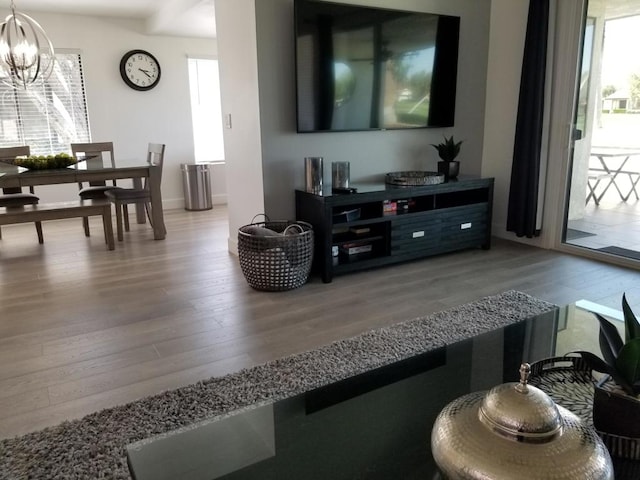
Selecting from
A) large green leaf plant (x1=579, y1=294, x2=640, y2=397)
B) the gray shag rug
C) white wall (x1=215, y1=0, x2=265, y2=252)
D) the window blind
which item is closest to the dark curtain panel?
the gray shag rug

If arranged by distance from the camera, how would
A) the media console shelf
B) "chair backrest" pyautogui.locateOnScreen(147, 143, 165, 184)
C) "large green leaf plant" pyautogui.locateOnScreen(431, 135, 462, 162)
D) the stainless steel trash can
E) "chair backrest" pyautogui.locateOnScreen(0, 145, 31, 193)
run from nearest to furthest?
the media console shelf < "large green leaf plant" pyautogui.locateOnScreen(431, 135, 462, 162) < "chair backrest" pyautogui.locateOnScreen(147, 143, 165, 184) < "chair backrest" pyautogui.locateOnScreen(0, 145, 31, 193) < the stainless steel trash can

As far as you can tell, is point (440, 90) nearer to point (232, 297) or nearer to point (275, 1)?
point (275, 1)

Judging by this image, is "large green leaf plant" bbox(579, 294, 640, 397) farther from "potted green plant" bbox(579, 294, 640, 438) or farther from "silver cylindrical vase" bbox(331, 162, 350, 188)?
"silver cylindrical vase" bbox(331, 162, 350, 188)

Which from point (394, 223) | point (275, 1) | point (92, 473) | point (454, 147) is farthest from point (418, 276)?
point (92, 473)

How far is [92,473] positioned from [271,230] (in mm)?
2083

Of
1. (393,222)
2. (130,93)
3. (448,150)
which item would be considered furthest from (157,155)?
(448,150)

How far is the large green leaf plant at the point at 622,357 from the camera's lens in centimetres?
114

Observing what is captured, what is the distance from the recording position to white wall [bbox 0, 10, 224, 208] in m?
5.78

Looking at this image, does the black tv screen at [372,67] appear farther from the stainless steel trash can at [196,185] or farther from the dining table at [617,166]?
the stainless steel trash can at [196,185]

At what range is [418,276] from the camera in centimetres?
353

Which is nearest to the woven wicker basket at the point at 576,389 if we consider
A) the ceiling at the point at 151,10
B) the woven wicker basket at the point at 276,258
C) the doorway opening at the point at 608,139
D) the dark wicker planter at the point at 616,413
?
the dark wicker planter at the point at 616,413

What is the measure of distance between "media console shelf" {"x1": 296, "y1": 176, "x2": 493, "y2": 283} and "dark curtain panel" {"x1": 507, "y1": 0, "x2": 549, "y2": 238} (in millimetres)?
276

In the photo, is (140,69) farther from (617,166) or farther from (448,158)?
(617,166)

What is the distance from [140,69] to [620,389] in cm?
624
